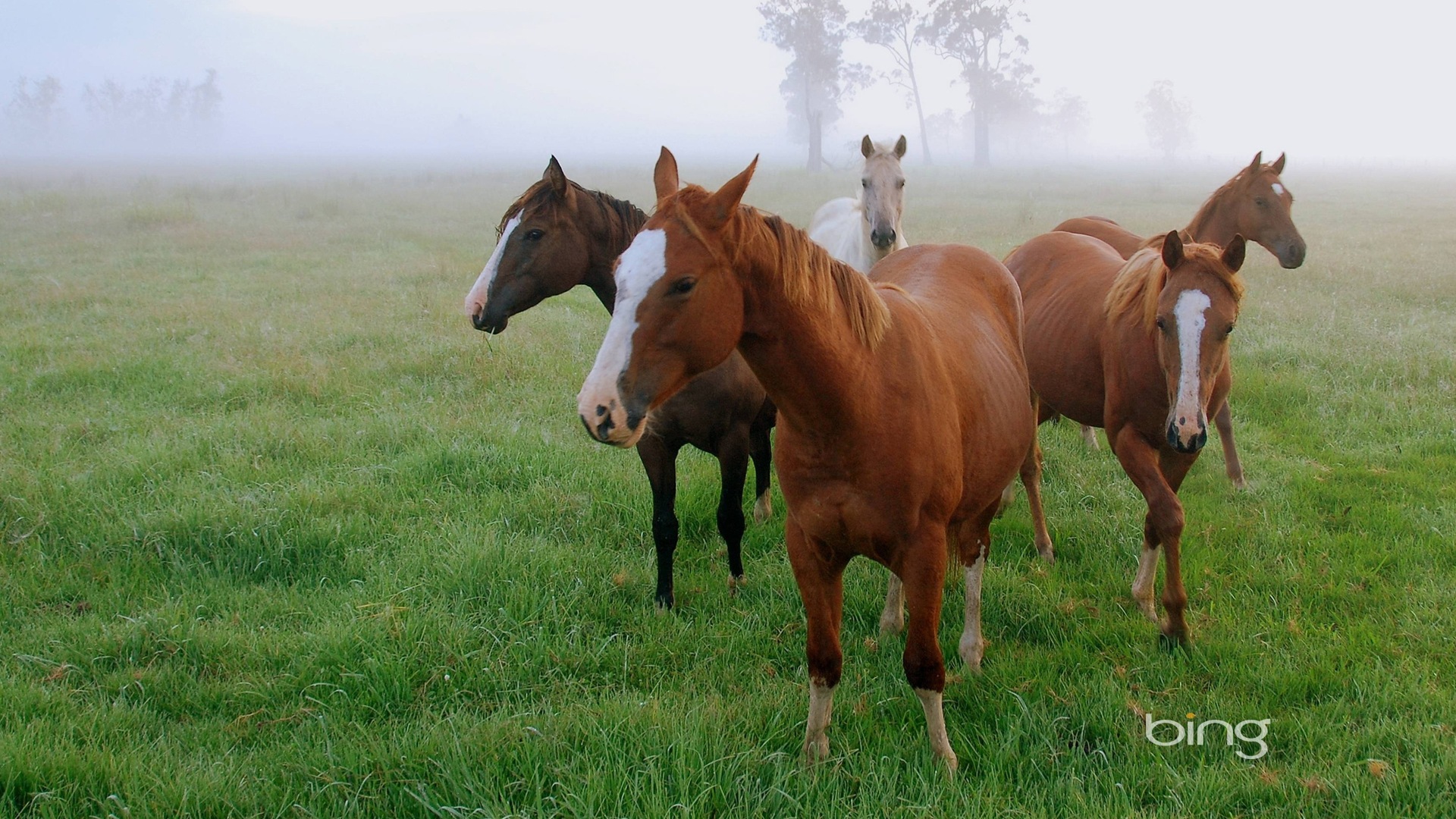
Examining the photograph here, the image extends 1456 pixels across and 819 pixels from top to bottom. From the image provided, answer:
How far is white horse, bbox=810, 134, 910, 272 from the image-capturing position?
260 inches

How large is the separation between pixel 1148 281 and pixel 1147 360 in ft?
1.22

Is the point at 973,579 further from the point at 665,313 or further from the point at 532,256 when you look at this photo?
the point at 532,256

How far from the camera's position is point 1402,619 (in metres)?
3.47

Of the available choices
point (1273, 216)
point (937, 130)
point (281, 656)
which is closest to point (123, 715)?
point (281, 656)

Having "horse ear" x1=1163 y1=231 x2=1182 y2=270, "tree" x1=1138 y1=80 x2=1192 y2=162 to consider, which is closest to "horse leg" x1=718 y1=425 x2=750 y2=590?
"horse ear" x1=1163 y1=231 x2=1182 y2=270

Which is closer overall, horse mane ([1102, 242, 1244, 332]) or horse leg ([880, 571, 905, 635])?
horse mane ([1102, 242, 1244, 332])

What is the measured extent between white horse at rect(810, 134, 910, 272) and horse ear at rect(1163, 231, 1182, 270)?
2.81 metres

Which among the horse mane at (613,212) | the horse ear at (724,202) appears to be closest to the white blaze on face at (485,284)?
the horse mane at (613,212)

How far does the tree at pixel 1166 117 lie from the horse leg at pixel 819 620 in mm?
102878

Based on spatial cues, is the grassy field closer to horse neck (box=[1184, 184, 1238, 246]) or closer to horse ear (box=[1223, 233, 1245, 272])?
horse neck (box=[1184, 184, 1238, 246])

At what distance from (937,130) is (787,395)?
123 meters

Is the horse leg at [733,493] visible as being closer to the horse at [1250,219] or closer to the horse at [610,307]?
the horse at [610,307]

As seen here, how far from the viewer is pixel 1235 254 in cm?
336

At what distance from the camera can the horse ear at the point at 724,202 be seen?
80.0 inches
